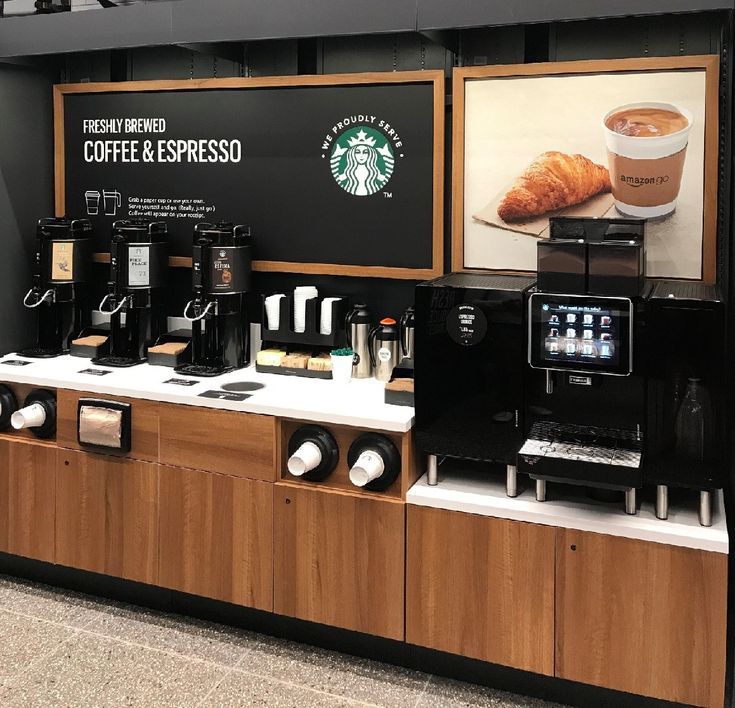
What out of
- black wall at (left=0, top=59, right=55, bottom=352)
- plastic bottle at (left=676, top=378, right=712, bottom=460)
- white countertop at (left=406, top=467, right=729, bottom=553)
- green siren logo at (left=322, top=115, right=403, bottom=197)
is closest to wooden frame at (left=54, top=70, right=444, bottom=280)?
black wall at (left=0, top=59, right=55, bottom=352)

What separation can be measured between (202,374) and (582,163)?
1.65m

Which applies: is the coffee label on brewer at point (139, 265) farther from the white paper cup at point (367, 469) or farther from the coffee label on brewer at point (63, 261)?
the white paper cup at point (367, 469)

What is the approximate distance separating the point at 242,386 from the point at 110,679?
112cm

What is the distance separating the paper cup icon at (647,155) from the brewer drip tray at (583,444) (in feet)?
2.75

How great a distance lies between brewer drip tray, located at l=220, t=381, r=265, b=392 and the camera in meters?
3.46

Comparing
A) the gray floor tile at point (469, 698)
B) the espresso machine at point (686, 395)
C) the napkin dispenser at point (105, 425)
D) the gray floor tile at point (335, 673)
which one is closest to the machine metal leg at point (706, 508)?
the espresso machine at point (686, 395)

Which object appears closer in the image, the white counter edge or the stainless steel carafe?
the white counter edge

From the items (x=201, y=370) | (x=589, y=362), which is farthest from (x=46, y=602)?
(x=589, y=362)

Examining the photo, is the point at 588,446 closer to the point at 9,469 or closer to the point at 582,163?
the point at 582,163

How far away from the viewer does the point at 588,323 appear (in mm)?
2742

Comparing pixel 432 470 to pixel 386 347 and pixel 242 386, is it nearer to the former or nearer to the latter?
pixel 386 347

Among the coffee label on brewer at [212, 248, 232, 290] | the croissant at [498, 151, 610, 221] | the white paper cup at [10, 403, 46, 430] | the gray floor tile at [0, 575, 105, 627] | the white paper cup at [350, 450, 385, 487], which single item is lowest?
the gray floor tile at [0, 575, 105, 627]

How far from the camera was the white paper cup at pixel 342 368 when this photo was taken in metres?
3.53

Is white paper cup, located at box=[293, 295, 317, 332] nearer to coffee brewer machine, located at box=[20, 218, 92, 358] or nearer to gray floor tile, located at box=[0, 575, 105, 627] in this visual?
coffee brewer machine, located at box=[20, 218, 92, 358]
